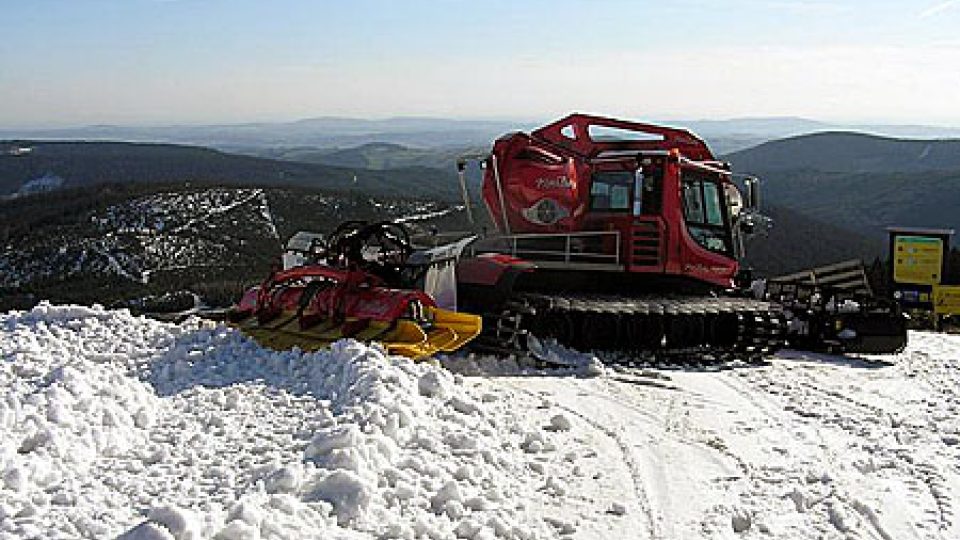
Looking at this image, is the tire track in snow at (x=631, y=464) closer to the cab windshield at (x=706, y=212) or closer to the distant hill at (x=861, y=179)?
the cab windshield at (x=706, y=212)

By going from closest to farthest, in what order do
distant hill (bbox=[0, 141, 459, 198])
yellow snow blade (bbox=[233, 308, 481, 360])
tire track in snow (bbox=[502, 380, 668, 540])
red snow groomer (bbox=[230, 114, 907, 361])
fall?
tire track in snow (bbox=[502, 380, 668, 540]), yellow snow blade (bbox=[233, 308, 481, 360]), red snow groomer (bbox=[230, 114, 907, 361]), distant hill (bbox=[0, 141, 459, 198])

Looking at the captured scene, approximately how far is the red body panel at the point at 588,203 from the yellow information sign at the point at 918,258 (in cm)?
1135

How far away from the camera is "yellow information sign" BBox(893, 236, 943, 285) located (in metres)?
23.2

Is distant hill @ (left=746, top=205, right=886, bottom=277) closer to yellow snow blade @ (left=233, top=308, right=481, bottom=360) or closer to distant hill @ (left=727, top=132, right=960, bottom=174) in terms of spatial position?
yellow snow blade @ (left=233, top=308, right=481, bottom=360)

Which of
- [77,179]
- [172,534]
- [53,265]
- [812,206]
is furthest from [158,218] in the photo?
[812,206]

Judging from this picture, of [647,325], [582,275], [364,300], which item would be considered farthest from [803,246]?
[364,300]

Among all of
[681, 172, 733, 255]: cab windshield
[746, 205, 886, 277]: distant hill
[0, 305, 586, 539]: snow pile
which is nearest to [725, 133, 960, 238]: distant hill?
[746, 205, 886, 277]: distant hill

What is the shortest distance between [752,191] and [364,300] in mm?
6713

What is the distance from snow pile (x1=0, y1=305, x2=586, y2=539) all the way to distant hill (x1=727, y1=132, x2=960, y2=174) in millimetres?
128012

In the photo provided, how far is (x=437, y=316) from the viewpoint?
1025cm

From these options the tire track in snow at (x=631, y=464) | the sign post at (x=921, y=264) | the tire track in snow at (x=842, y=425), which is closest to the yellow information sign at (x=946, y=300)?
the sign post at (x=921, y=264)

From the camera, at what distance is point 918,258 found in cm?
2328

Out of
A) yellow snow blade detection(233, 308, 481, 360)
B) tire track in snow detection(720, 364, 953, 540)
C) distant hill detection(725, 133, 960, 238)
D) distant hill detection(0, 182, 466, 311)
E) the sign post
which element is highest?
yellow snow blade detection(233, 308, 481, 360)

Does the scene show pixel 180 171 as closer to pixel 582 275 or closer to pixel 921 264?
pixel 921 264
